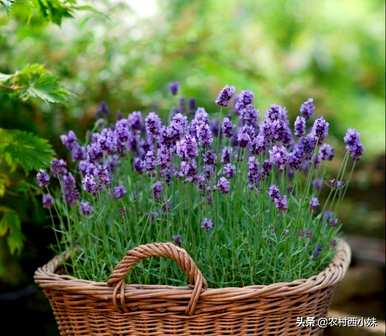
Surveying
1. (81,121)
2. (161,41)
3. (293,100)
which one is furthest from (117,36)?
(293,100)

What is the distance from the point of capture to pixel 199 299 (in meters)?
1.54

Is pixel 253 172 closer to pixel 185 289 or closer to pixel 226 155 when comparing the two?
pixel 226 155

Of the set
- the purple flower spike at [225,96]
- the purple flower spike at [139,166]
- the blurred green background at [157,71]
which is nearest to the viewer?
the purple flower spike at [225,96]

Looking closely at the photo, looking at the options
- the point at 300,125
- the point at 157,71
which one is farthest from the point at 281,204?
the point at 157,71

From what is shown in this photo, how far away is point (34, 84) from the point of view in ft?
5.83

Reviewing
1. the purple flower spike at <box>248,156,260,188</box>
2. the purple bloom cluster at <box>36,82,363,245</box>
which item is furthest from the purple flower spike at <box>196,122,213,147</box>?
the purple flower spike at <box>248,156,260,188</box>

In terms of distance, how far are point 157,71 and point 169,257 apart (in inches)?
70.2

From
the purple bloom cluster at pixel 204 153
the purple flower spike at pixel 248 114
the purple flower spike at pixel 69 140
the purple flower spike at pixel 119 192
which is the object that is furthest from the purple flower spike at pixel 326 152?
the purple flower spike at pixel 69 140

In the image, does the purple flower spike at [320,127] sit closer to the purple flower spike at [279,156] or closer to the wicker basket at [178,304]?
the purple flower spike at [279,156]

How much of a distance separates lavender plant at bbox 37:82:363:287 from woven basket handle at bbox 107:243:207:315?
0.42 ft

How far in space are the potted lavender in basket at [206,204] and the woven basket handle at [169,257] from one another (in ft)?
0.16

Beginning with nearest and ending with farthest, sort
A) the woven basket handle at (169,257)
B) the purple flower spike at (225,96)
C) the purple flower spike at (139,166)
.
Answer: the woven basket handle at (169,257), the purple flower spike at (225,96), the purple flower spike at (139,166)

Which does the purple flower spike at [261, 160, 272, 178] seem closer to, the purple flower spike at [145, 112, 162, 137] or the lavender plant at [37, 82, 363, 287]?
the lavender plant at [37, 82, 363, 287]

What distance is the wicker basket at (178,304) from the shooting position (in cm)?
153
